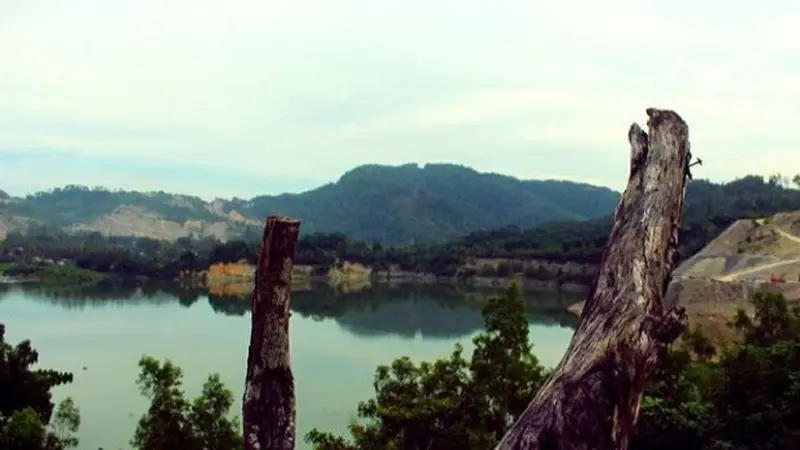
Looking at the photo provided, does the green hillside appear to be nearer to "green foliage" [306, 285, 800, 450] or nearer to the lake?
the lake

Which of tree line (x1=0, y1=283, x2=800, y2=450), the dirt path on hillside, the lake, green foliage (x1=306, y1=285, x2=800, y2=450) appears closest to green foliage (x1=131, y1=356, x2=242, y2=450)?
tree line (x1=0, y1=283, x2=800, y2=450)

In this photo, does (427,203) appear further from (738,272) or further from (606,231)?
(738,272)

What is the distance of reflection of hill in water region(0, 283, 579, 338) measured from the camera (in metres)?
36.2

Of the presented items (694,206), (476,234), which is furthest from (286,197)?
(694,206)

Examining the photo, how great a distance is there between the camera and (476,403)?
1020 centimetres

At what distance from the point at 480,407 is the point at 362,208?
392 feet

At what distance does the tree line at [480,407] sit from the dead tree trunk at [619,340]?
806 cm

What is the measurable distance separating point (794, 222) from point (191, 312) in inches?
1178

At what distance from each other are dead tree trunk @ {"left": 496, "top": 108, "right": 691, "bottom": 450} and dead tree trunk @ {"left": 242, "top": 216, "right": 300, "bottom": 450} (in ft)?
2.28

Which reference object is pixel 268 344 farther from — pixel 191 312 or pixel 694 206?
pixel 694 206

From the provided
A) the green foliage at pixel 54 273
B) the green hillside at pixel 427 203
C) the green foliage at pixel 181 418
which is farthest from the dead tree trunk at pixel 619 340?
the green hillside at pixel 427 203

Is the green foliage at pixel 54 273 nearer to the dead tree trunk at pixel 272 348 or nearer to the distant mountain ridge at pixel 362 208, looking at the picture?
the distant mountain ridge at pixel 362 208

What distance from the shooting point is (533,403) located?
134 cm

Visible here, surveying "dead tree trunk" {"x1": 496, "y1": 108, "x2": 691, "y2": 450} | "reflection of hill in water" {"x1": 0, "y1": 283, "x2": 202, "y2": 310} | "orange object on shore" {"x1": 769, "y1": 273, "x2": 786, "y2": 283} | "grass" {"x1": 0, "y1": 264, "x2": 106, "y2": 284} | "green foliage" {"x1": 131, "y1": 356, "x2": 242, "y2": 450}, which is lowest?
"reflection of hill in water" {"x1": 0, "y1": 283, "x2": 202, "y2": 310}
